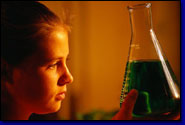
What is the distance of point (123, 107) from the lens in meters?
0.65

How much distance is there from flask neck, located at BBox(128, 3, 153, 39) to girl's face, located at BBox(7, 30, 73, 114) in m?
0.23

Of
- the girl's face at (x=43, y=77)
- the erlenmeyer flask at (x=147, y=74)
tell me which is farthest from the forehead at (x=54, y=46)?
the erlenmeyer flask at (x=147, y=74)

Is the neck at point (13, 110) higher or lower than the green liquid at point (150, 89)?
lower

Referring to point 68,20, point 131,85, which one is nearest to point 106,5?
point 68,20

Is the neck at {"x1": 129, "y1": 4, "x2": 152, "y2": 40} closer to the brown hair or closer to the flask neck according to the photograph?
the flask neck

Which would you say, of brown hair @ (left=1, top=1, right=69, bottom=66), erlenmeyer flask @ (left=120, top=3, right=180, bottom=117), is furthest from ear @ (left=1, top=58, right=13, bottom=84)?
erlenmeyer flask @ (left=120, top=3, right=180, bottom=117)

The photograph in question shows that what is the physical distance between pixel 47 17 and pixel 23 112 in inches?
12.5

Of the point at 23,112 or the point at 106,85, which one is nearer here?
the point at 23,112

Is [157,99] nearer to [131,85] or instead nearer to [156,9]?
[131,85]

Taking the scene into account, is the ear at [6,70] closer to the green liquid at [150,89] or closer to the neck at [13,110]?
the neck at [13,110]

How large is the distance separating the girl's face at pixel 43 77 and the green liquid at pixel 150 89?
0.22 m

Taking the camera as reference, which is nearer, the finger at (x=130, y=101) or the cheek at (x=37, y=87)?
the finger at (x=130, y=101)

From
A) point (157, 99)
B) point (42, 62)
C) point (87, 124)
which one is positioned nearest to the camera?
point (157, 99)

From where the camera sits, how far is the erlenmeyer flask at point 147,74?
2.01 ft
